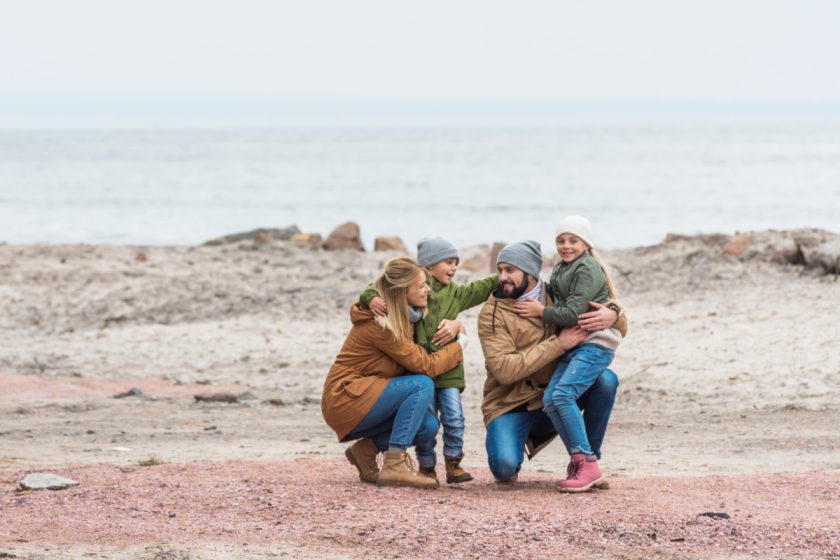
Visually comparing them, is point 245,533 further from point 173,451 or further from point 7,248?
point 7,248

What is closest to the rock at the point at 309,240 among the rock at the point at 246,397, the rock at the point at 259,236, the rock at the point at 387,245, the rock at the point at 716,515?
the rock at the point at 259,236

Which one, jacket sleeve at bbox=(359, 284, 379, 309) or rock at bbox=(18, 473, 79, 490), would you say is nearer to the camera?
jacket sleeve at bbox=(359, 284, 379, 309)

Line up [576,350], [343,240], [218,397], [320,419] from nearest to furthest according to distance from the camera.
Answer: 1. [576,350]
2. [320,419]
3. [218,397]
4. [343,240]

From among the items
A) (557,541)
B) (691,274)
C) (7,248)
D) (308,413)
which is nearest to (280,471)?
(557,541)

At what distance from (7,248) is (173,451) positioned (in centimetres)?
1299

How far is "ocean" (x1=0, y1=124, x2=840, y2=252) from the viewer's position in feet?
151

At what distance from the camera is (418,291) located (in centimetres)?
705

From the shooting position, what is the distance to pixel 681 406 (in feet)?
39.1

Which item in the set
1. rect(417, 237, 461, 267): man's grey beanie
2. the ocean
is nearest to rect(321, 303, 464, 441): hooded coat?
rect(417, 237, 461, 267): man's grey beanie

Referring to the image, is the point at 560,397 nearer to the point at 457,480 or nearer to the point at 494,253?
the point at 457,480

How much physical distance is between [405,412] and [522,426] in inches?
29.6

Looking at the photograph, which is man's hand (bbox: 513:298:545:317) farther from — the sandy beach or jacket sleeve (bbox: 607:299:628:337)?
the sandy beach

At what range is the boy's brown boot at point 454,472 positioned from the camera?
24.0ft

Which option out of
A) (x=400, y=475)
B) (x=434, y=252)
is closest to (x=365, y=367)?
(x=400, y=475)
